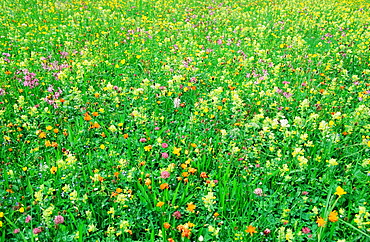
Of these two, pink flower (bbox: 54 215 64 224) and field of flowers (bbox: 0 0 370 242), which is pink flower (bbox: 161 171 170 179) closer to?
field of flowers (bbox: 0 0 370 242)

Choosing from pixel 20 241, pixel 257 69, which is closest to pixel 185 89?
pixel 257 69

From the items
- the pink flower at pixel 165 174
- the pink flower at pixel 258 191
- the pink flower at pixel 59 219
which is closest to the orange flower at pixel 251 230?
the pink flower at pixel 258 191

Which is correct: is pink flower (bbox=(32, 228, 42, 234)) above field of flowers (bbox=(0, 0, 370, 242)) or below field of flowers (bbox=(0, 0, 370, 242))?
below

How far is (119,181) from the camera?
9.57 ft

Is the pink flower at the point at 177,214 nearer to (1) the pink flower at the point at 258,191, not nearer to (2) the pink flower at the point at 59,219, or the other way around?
(1) the pink flower at the point at 258,191

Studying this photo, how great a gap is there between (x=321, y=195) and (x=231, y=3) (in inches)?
411

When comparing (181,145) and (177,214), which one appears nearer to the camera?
(177,214)

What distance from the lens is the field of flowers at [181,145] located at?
251 cm

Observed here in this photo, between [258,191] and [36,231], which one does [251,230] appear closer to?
[258,191]

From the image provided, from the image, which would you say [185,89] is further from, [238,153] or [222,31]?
[222,31]

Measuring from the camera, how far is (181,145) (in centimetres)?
350

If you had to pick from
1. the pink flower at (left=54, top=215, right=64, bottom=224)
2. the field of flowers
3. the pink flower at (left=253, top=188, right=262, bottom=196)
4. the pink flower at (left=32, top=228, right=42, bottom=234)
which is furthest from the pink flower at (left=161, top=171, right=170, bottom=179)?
the pink flower at (left=32, top=228, right=42, bottom=234)

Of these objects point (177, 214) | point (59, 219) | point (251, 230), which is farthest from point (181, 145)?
point (59, 219)

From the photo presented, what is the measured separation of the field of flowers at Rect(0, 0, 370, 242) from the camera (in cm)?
251
